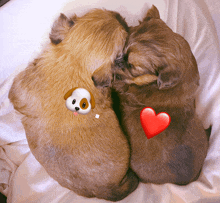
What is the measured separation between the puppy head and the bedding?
16 cm

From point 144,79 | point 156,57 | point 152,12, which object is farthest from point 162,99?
point 152,12

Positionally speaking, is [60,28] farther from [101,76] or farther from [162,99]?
[162,99]

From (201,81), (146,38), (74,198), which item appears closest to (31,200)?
(74,198)

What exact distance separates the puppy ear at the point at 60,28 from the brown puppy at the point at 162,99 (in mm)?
354

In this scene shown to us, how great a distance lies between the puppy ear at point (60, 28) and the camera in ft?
3.69

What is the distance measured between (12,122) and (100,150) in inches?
27.0

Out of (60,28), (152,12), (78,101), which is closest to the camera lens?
(78,101)

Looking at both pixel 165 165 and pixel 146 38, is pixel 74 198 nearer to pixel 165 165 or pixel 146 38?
pixel 165 165

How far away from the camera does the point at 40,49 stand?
3.79 feet

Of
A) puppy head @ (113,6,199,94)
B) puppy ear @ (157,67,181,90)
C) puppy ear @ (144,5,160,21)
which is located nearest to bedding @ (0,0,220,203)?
puppy ear @ (144,5,160,21)

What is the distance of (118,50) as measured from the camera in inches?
46.1

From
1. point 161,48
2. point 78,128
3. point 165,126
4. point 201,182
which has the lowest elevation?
point 201,182

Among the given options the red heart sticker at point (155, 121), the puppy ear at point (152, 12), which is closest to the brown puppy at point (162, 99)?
the puppy ear at point (152, 12)

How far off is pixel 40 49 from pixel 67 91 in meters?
0.30
